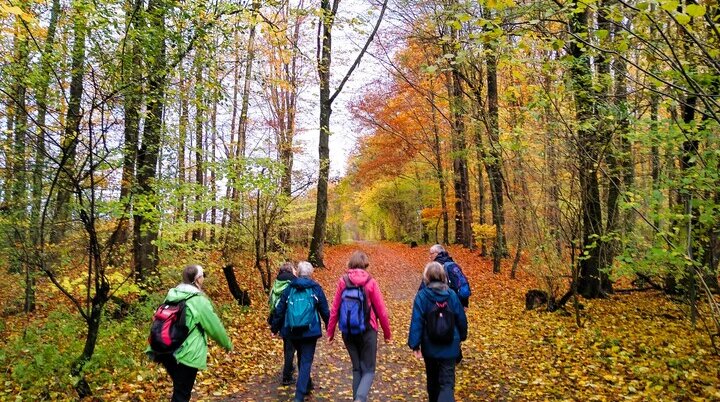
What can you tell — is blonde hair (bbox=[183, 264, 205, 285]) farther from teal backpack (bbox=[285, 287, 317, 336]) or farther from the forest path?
the forest path

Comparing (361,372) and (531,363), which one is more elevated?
(361,372)

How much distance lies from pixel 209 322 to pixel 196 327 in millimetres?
137

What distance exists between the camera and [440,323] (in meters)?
4.46

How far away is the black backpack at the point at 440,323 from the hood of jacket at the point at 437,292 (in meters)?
0.05

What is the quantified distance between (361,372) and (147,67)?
539cm

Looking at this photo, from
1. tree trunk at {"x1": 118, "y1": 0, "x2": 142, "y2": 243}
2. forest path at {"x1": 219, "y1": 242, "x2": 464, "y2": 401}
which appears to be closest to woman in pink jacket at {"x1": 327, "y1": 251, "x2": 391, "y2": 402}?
forest path at {"x1": 219, "y1": 242, "x2": 464, "y2": 401}

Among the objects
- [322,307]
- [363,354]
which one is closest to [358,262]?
[322,307]

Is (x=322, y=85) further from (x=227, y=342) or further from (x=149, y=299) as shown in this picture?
(x=227, y=342)

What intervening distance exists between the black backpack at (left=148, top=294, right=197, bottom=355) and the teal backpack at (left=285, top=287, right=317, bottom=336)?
1517 millimetres

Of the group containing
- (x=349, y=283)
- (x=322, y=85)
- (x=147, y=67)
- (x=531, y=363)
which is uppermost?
(x=322, y=85)

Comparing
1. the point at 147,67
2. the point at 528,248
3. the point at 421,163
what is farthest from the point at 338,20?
the point at 421,163

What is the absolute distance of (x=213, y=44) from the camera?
7707 millimetres

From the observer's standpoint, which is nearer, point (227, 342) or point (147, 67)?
point (227, 342)

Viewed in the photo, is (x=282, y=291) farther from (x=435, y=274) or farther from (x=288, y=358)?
(x=435, y=274)
